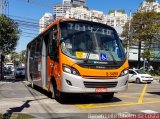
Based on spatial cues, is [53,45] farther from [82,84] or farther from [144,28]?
[144,28]

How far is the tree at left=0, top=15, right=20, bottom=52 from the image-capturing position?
103ft

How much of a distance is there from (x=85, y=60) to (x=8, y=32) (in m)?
20.3

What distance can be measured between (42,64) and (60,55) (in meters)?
3.85

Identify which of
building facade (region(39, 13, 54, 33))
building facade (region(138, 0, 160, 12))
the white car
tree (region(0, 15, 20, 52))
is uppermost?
building facade (region(138, 0, 160, 12))

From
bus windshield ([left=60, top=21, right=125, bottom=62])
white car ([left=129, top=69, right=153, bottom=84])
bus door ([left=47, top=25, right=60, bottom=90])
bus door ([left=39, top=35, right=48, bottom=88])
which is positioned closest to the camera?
bus windshield ([left=60, top=21, right=125, bottom=62])

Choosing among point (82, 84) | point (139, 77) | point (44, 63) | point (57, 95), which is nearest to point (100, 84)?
point (82, 84)

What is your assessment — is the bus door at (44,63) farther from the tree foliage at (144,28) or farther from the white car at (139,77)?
the tree foliage at (144,28)

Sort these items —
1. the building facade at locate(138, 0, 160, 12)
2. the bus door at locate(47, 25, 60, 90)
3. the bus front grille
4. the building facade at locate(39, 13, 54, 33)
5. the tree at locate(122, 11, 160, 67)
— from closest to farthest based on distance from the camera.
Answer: the bus front grille, the bus door at locate(47, 25, 60, 90), the building facade at locate(39, 13, 54, 33), the tree at locate(122, 11, 160, 67), the building facade at locate(138, 0, 160, 12)

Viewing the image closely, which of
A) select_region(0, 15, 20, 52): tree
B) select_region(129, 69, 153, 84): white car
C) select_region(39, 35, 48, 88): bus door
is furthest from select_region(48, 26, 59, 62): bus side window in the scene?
select_region(129, 69, 153, 84): white car

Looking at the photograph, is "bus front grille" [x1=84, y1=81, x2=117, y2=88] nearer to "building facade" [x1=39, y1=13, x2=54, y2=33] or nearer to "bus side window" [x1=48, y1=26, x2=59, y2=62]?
"bus side window" [x1=48, y1=26, x2=59, y2=62]

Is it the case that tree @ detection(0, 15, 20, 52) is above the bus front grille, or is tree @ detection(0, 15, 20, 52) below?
above

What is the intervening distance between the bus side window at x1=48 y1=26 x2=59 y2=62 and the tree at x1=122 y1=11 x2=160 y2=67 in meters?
45.3

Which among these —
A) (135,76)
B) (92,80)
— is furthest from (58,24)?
(135,76)

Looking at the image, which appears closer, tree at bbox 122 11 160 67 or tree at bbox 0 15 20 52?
tree at bbox 0 15 20 52
